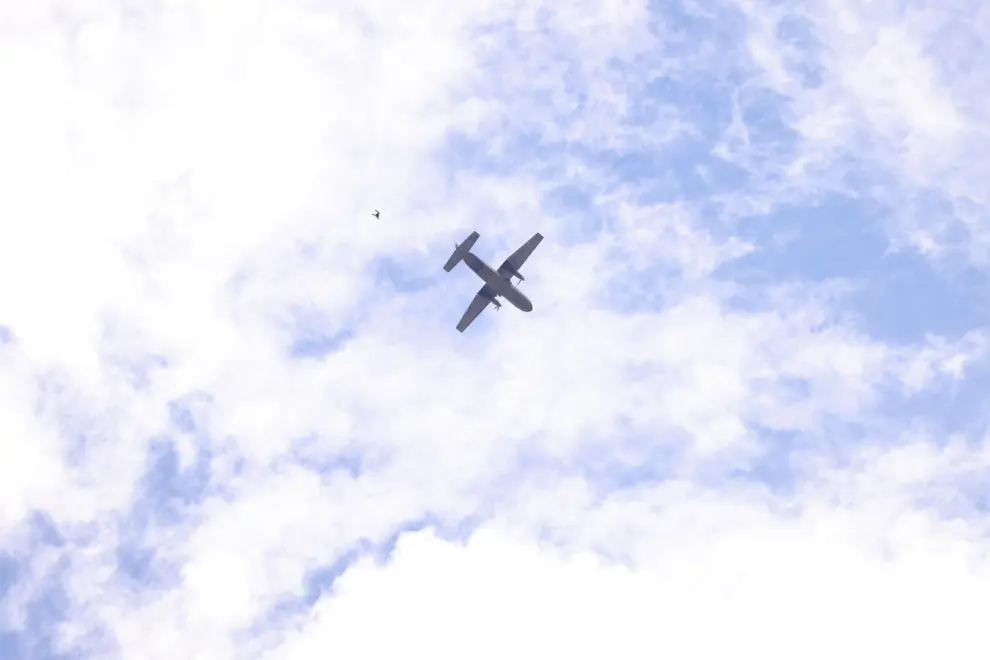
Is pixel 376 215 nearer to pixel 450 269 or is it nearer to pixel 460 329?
pixel 450 269

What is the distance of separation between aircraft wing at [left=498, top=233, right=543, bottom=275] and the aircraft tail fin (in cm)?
494

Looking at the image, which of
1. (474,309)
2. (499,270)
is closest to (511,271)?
(499,270)

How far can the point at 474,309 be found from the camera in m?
116

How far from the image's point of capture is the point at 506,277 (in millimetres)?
109750

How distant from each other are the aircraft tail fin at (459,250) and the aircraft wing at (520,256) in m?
4.94

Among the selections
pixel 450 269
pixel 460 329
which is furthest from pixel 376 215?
pixel 460 329

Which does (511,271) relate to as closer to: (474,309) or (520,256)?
(520,256)

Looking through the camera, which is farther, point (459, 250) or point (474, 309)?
point (474, 309)

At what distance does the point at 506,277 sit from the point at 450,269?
596cm

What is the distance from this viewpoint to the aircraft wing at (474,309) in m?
114

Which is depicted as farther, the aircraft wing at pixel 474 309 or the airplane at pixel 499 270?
the aircraft wing at pixel 474 309

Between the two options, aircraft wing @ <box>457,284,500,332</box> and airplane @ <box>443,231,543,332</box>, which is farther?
aircraft wing @ <box>457,284,500,332</box>

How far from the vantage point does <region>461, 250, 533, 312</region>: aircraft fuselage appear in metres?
107

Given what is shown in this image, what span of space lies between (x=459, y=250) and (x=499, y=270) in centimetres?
557
